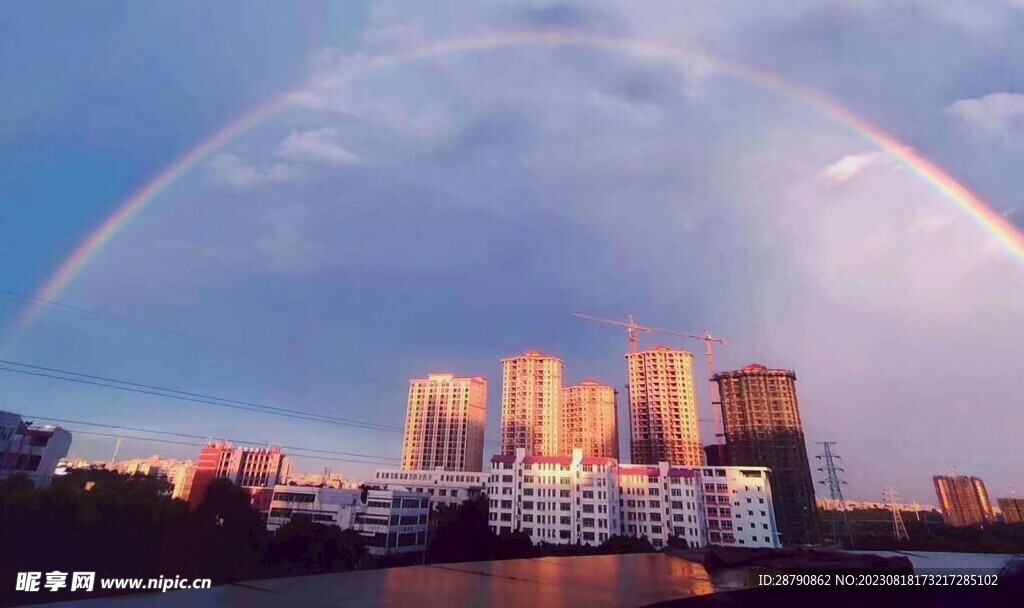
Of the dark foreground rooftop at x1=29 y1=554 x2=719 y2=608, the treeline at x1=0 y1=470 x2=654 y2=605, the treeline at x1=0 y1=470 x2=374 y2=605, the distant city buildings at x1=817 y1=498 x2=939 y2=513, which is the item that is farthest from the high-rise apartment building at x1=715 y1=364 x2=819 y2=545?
the dark foreground rooftop at x1=29 y1=554 x2=719 y2=608

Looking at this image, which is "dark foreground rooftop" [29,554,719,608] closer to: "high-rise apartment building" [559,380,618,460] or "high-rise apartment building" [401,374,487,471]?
"high-rise apartment building" [401,374,487,471]

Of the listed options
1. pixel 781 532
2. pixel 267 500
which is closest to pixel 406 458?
pixel 267 500

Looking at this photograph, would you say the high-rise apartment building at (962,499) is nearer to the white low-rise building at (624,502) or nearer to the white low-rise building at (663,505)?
the white low-rise building at (624,502)

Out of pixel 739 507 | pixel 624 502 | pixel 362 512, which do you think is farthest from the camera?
pixel 624 502

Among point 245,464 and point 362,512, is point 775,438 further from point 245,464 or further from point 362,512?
point 245,464

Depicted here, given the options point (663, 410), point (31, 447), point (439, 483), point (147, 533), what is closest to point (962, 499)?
point (663, 410)

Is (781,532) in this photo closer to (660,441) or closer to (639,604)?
(660,441)
